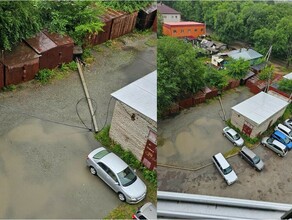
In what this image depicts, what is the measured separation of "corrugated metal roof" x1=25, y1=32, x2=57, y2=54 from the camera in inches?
110

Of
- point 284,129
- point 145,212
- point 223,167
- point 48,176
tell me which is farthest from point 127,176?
point 284,129

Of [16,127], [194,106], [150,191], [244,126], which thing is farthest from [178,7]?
[16,127]

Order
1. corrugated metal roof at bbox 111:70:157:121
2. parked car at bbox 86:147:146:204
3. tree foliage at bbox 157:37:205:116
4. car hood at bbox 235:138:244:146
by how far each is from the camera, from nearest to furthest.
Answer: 1. tree foliage at bbox 157:37:205:116
2. corrugated metal roof at bbox 111:70:157:121
3. parked car at bbox 86:147:146:204
4. car hood at bbox 235:138:244:146

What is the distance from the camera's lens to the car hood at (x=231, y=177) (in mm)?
2011

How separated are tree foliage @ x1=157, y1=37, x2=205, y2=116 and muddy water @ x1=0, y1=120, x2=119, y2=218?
70 centimetres

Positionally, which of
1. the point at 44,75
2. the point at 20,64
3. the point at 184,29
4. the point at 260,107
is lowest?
the point at 44,75

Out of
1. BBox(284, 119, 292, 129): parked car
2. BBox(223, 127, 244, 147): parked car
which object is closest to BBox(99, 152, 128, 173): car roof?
BBox(223, 127, 244, 147): parked car

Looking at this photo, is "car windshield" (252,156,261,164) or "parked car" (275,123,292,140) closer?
"car windshield" (252,156,261,164)

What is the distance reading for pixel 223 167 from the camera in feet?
6.59

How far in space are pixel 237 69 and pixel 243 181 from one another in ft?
2.35

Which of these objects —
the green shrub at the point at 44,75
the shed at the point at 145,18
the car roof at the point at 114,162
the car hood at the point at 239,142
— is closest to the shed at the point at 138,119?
the car roof at the point at 114,162

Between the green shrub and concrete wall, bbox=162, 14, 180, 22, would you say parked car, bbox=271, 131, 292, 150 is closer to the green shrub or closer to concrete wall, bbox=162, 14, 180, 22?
concrete wall, bbox=162, 14, 180, 22

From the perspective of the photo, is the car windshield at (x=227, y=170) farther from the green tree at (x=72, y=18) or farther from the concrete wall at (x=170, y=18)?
the green tree at (x=72, y=18)

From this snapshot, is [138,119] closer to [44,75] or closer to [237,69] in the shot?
[237,69]
